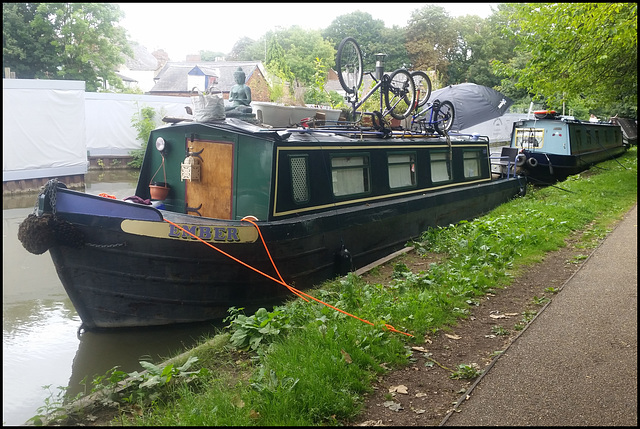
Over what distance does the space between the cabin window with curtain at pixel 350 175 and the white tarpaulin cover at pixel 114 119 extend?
59.3 feet

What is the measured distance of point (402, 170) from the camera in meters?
9.65

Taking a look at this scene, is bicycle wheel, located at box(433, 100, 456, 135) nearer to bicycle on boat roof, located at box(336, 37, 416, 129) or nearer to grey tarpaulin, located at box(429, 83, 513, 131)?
bicycle on boat roof, located at box(336, 37, 416, 129)

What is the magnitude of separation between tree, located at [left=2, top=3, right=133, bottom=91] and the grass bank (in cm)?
2513

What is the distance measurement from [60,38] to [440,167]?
24.0 meters

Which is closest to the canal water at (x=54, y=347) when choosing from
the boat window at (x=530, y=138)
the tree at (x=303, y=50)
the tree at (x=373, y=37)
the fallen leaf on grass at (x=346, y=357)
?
the fallen leaf on grass at (x=346, y=357)

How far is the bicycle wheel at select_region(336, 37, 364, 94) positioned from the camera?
871cm

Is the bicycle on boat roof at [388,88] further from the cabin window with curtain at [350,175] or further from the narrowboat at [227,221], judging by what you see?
the cabin window with curtain at [350,175]

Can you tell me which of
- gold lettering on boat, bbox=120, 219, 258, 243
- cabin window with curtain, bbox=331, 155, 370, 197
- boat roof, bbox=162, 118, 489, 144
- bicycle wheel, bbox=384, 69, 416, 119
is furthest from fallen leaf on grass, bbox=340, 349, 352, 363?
bicycle wheel, bbox=384, 69, 416, 119

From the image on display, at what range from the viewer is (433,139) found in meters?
10.7

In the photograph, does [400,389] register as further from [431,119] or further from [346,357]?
[431,119]

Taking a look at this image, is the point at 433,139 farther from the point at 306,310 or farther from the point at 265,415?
the point at 265,415

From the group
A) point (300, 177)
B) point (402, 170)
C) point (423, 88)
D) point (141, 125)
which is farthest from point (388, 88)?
point (141, 125)

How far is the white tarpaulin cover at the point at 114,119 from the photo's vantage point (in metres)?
23.9

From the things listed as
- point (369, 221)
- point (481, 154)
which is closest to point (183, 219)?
point (369, 221)
